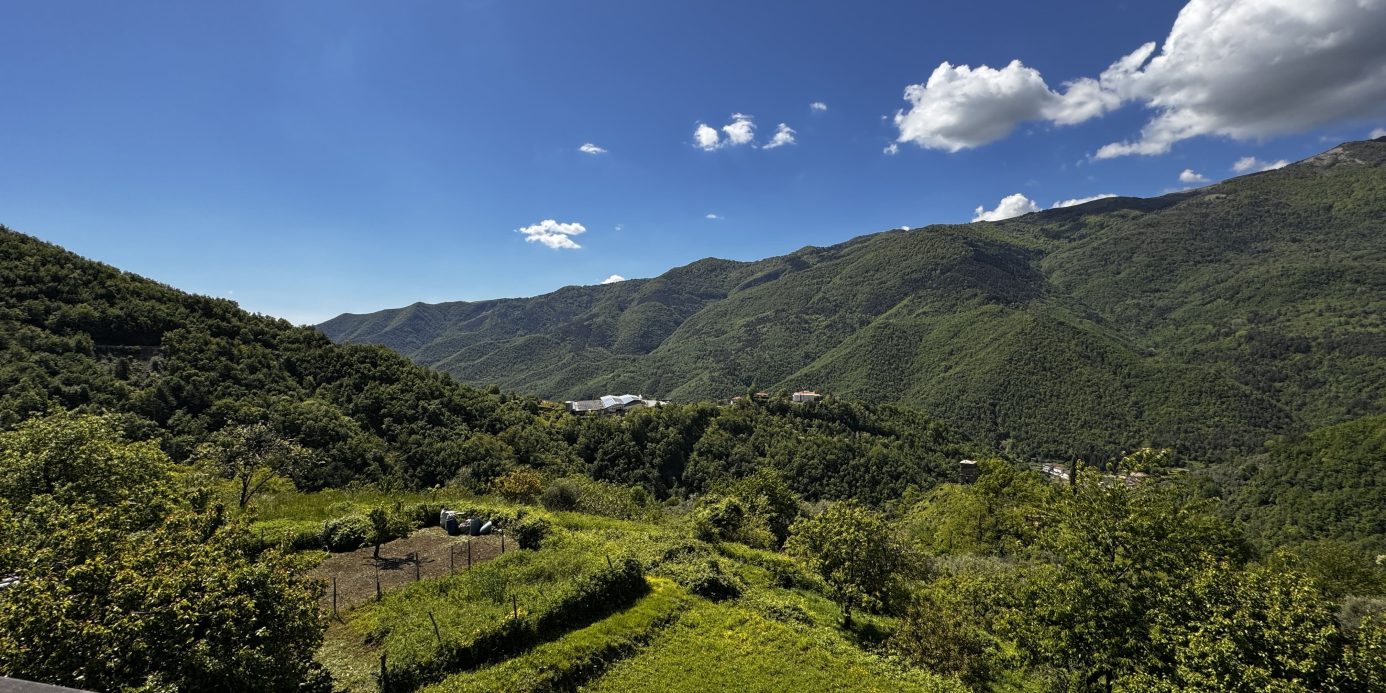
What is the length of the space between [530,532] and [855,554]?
1618 centimetres

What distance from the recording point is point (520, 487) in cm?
3938

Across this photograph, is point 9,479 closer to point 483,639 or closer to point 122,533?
point 122,533

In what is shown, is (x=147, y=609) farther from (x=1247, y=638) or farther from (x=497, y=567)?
(x=1247, y=638)

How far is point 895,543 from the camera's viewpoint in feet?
85.2

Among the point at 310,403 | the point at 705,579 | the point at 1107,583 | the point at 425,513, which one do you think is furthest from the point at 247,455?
the point at 1107,583

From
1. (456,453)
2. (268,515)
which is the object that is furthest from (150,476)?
(456,453)

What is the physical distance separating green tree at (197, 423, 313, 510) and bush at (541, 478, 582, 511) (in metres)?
15.3

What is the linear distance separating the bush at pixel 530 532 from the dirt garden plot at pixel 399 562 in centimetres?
48

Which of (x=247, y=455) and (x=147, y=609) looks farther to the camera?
(x=247, y=455)

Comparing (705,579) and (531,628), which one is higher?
(531,628)

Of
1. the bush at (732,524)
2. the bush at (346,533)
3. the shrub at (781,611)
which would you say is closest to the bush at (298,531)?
the bush at (346,533)

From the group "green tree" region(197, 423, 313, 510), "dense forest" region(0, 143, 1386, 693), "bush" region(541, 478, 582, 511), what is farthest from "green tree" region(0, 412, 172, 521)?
"bush" region(541, 478, 582, 511)

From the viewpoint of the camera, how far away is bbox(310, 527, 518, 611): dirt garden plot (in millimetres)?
20578

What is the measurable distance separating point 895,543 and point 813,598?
636 centimetres
